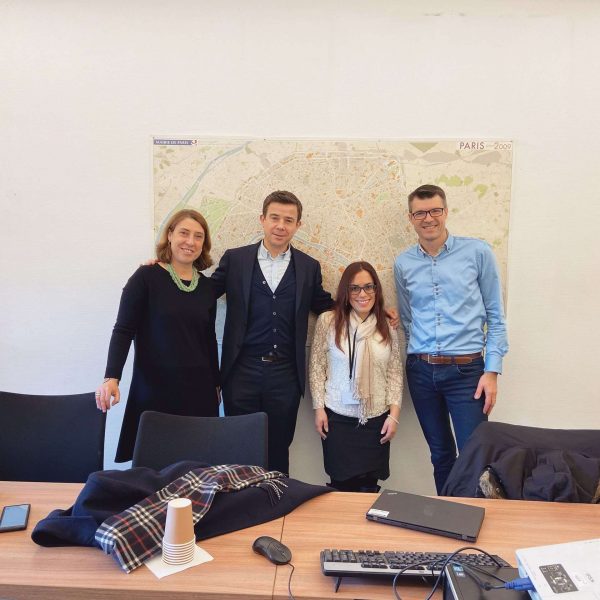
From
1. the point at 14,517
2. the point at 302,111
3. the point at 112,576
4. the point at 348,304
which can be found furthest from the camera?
the point at 302,111

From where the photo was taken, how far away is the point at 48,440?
1975 mm

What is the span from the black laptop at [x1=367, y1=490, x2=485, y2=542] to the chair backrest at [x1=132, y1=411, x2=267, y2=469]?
523 mm

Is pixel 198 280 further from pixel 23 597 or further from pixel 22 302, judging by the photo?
pixel 23 597

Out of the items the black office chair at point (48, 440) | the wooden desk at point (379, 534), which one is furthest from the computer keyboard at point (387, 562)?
the black office chair at point (48, 440)

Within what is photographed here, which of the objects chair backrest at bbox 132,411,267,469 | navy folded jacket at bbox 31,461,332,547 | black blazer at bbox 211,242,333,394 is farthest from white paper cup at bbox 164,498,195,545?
black blazer at bbox 211,242,333,394

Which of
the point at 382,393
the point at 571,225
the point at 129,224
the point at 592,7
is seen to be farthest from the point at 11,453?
the point at 592,7

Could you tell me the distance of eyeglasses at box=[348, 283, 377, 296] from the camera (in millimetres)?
2471

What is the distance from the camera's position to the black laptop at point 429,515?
128 centimetres

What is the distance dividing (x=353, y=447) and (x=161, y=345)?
1.08m

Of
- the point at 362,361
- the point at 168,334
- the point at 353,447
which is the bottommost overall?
the point at 353,447

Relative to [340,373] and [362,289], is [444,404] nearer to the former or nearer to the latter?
[340,373]

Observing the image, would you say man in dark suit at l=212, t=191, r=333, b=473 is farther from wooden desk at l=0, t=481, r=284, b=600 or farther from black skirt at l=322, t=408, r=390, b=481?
wooden desk at l=0, t=481, r=284, b=600

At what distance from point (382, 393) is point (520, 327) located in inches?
34.8

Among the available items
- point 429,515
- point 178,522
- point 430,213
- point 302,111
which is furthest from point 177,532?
point 302,111
